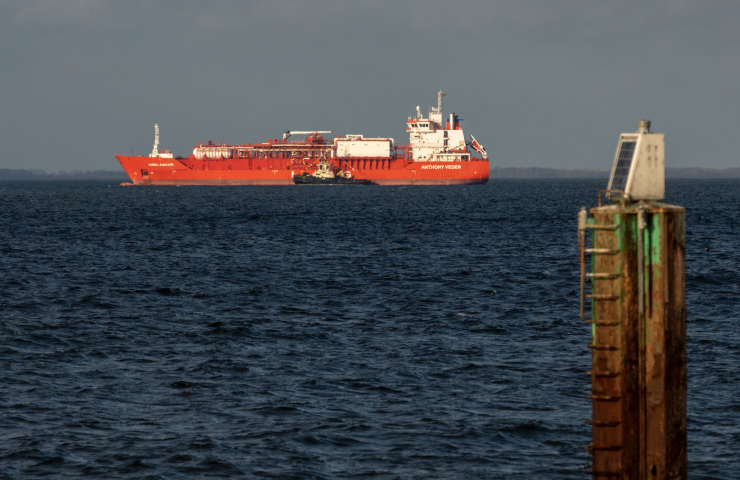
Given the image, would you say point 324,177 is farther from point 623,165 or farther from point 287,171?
point 623,165

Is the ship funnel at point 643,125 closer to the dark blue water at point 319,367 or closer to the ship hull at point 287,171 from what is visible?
the dark blue water at point 319,367

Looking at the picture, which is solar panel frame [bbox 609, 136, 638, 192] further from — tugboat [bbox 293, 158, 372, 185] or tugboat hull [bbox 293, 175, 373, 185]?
tugboat hull [bbox 293, 175, 373, 185]

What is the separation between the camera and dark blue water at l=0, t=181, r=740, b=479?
1353 cm

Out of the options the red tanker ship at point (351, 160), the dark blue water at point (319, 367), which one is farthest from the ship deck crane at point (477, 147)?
the dark blue water at point (319, 367)

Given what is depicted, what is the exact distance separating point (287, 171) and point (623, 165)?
150 metres

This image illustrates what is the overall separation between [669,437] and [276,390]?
32.7ft

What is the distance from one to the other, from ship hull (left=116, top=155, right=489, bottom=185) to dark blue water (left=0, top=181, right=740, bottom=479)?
110 m

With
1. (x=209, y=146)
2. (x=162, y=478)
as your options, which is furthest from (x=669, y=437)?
(x=209, y=146)

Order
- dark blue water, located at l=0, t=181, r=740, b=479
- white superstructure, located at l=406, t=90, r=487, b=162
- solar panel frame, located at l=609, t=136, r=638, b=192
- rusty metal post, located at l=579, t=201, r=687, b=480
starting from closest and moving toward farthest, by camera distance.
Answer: rusty metal post, located at l=579, t=201, r=687, b=480
solar panel frame, located at l=609, t=136, r=638, b=192
dark blue water, located at l=0, t=181, r=740, b=479
white superstructure, located at l=406, t=90, r=487, b=162

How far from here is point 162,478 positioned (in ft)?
41.4

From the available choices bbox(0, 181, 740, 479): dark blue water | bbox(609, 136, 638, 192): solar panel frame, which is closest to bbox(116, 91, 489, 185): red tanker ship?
bbox(0, 181, 740, 479): dark blue water

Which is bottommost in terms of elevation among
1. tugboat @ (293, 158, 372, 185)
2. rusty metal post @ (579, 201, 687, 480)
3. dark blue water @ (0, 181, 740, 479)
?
dark blue water @ (0, 181, 740, 479)

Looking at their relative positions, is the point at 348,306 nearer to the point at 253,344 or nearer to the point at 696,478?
the point at 253,344

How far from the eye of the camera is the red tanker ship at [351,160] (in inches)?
6014
